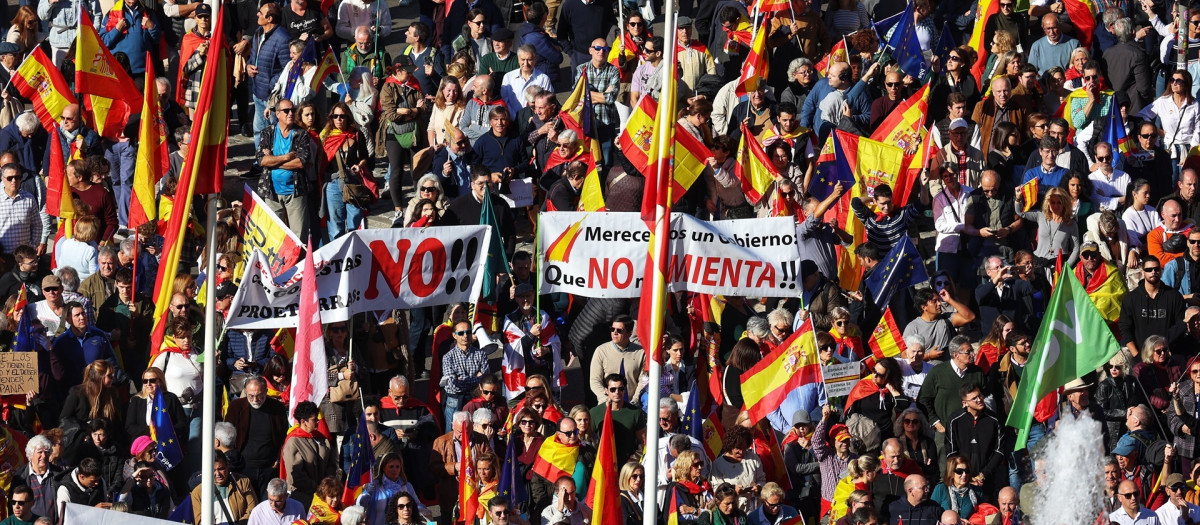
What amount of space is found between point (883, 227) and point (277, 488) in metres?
5.67

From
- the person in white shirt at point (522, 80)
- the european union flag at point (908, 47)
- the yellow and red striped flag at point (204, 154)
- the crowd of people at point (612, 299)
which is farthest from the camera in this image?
the european union flag at point (908, 47)

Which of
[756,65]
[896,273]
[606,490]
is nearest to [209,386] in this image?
[606,490]

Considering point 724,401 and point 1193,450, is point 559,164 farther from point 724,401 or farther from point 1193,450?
point 1193,450

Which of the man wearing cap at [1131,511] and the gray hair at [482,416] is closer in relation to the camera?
the man wearing cap at [1131,511]

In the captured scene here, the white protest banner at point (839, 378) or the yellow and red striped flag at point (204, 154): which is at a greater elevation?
the yellow and red striped flag at point (204, 154)

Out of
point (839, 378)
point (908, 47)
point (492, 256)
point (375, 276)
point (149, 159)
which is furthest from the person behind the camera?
point (908, 47)

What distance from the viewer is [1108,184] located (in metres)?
21.1

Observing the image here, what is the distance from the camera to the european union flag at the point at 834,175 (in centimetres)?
2100

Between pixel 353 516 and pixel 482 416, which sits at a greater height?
pixel 482 416

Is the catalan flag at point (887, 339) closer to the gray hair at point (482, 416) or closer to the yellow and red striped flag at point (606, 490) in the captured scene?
the gray hair at point (482, 416)

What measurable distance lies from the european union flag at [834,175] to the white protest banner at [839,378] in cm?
300

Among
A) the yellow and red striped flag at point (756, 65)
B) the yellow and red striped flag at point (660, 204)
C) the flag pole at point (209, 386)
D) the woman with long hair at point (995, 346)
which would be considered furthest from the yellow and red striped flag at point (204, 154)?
the yellow and red striped flag at point (756, 65)

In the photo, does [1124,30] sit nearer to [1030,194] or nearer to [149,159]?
[1030,194]

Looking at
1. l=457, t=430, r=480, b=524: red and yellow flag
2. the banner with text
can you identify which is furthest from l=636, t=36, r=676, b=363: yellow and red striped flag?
the banner with text
